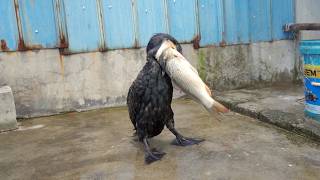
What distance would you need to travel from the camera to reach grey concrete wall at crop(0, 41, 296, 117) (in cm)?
514

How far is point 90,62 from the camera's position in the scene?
543cm

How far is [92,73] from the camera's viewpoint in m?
5.47

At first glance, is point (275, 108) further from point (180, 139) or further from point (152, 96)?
point (152, 96)

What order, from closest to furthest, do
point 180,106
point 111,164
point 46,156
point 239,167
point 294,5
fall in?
point 239,167 → point 111,164 → point 46,156 → point 180,106 → point 294,5

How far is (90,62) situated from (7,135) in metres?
1.51

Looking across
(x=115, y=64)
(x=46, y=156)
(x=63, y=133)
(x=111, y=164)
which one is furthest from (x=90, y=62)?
(x=111, y=164)

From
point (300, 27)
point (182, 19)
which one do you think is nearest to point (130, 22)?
point (182, 19)

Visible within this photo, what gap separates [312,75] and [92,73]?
2891 millimetres

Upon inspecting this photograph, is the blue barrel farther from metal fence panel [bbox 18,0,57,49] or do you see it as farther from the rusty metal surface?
metal fence panel [bbox 18,0,57,49]

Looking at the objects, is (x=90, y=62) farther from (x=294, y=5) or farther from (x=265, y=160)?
(x=294, y=5)

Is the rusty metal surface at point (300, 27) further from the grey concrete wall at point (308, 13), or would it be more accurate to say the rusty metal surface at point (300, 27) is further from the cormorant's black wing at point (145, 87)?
the cormorant's black wing at point (145, 87)

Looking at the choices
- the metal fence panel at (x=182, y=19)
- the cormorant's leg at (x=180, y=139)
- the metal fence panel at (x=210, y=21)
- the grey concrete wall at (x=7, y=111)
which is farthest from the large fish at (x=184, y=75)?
the metal fence panel at (x=210, y=21)

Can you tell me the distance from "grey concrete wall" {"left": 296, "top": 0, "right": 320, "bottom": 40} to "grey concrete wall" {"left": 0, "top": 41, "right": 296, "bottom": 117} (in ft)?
2.03

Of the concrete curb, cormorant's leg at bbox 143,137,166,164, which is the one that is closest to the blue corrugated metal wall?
the concrete curb
